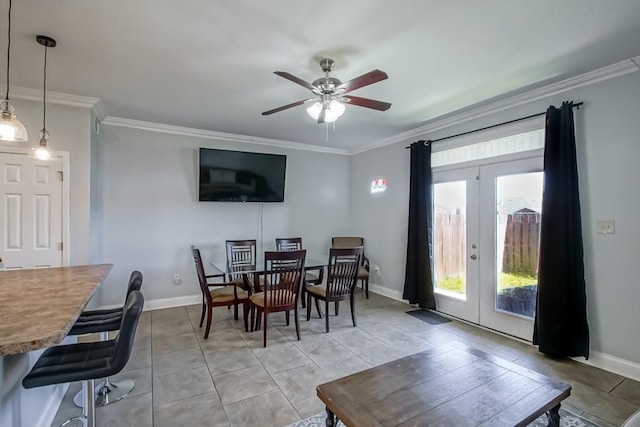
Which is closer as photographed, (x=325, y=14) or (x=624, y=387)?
(x=325, y=14)

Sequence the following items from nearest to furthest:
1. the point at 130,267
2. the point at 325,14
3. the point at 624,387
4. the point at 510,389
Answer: the point at 510,389
the point at 325,14
the point at 624,387
the point at 130,267

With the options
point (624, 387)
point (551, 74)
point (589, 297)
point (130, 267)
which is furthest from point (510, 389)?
point (130, 267)

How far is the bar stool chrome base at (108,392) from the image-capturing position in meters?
2.20

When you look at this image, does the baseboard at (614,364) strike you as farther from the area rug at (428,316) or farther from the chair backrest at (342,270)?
the chair backrest at (342,270)

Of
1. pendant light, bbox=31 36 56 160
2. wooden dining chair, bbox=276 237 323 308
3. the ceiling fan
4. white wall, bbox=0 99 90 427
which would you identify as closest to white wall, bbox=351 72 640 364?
the ceiling fan

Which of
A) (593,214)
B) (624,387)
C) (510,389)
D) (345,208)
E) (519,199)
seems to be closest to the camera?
(510,389)

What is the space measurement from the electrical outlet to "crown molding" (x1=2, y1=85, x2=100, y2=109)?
17.4ft

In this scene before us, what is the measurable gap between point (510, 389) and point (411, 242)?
287 cm

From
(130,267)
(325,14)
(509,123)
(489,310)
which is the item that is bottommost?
(489,310)

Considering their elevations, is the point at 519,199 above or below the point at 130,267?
above

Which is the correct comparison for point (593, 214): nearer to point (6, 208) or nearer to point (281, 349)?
point (281, 349)

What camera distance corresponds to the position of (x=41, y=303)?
1443mm

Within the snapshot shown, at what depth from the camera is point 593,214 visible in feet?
9.12

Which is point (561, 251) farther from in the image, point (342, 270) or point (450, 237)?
point (342, 270)
